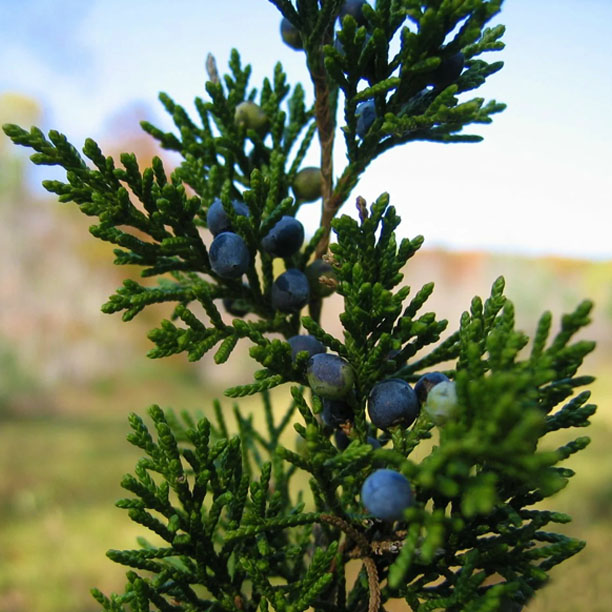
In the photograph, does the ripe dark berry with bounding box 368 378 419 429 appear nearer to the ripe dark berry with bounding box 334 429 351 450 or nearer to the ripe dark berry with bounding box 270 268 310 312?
the ripe dark berry with bounding box 334 429 351 450

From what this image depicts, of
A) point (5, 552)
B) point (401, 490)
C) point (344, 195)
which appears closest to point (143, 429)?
point (401, 490)

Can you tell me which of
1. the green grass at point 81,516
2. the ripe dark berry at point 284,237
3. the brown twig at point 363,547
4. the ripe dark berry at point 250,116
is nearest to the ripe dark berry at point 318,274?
the ripe dark berry at point 284,237

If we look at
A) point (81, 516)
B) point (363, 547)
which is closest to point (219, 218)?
point (363, 547)

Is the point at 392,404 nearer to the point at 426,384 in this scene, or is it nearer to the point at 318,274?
the point at 426,384

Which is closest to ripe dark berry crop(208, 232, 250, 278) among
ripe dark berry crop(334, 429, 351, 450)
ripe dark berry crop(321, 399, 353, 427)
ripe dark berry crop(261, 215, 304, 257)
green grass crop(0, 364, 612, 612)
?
ripe dark berry crop(261, 215, 304, 257)

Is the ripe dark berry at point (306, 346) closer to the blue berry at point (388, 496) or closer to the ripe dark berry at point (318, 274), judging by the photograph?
the ripe dark berry at point (318, 274)

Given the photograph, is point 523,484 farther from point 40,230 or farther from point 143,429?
point 40,230
